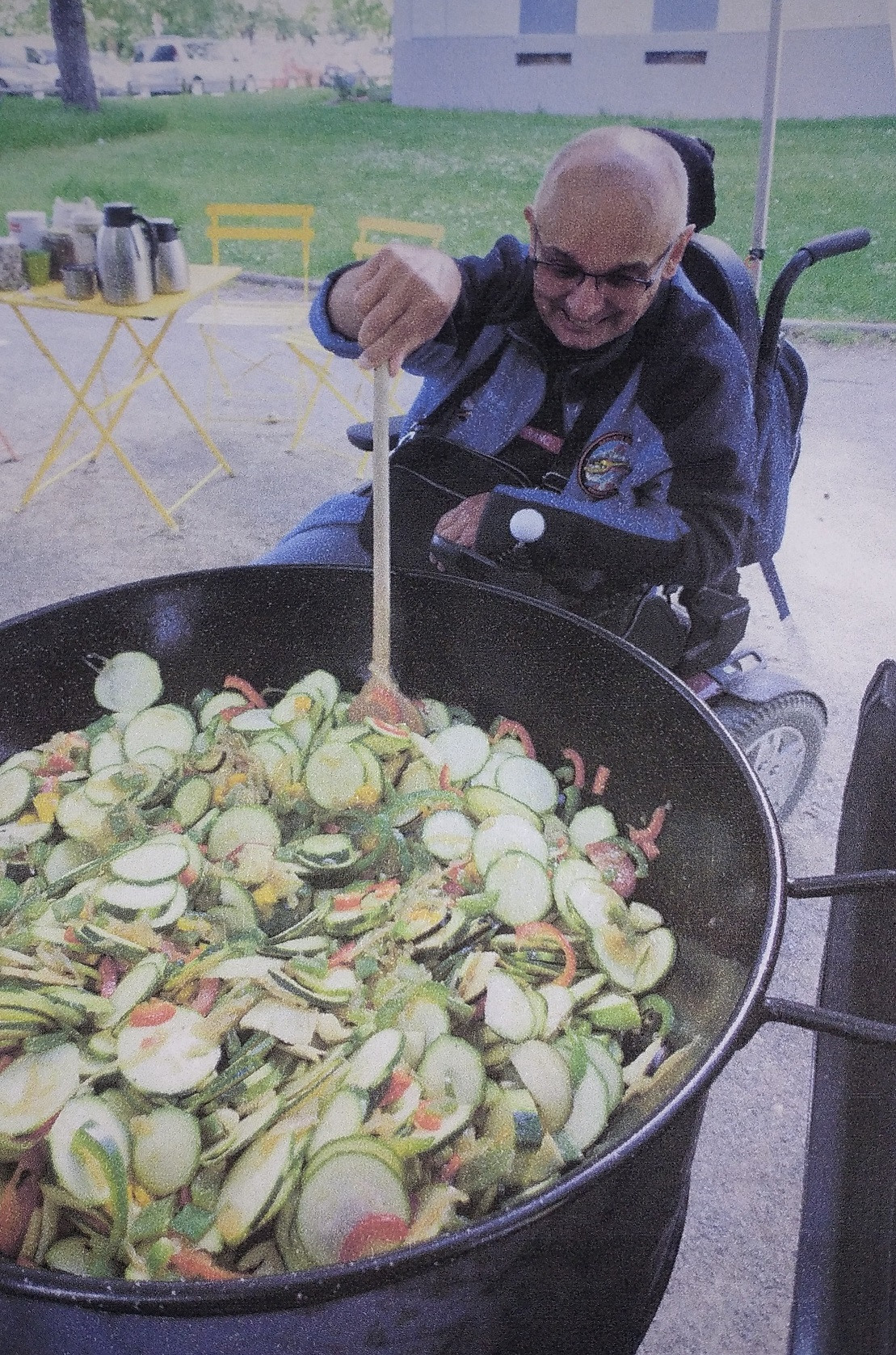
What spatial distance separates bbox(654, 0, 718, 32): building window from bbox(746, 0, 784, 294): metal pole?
8.32 metres

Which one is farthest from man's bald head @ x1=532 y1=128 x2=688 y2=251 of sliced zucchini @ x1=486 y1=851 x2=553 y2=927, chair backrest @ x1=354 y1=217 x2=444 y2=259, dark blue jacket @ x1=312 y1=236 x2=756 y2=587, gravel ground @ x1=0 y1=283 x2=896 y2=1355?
chair backrest @ x1=354 y1=217 x2=444 y2=259

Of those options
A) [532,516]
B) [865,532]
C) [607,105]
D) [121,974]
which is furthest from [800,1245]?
[607,105]

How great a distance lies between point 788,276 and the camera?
2182 millimetres

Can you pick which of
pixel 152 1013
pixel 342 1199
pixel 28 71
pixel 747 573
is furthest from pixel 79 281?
pixel 28 71

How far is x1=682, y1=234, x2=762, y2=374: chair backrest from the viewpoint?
7.00 feet

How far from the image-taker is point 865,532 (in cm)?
434

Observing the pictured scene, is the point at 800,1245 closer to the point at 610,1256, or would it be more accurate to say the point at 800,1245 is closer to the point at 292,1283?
the point at 610,1256

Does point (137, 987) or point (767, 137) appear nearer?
point (137, 987)

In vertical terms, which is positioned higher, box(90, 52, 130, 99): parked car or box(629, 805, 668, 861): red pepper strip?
box(90, 52, 130, 99): parked car

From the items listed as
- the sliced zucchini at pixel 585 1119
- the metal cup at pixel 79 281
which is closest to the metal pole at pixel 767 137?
the sliced zucchini at pixel 585 1119

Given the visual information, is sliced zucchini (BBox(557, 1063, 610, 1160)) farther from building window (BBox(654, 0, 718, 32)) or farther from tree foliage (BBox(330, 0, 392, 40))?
tree foliage (BBox(330, 0, 392, 40))

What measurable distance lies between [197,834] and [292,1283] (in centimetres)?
87

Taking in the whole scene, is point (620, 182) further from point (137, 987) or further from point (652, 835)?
point (137, 987)

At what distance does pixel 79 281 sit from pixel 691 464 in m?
3.69
